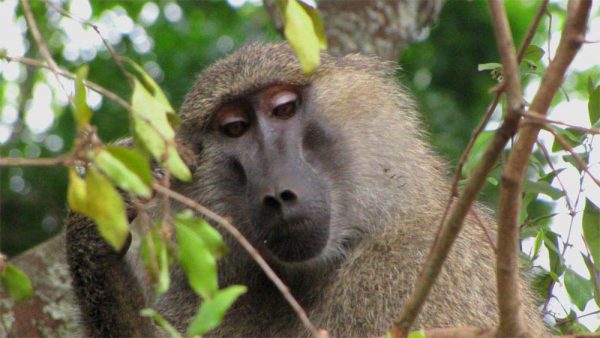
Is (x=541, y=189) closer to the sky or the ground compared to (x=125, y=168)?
closer to the ground

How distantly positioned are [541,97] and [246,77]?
195cm

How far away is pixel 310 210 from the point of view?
10.9ft

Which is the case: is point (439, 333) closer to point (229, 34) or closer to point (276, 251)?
point (276, 251)

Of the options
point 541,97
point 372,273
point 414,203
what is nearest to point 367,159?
point 414,203

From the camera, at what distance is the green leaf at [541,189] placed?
3350mm

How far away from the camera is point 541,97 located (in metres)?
1.91

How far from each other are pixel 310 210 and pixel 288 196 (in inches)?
4.4

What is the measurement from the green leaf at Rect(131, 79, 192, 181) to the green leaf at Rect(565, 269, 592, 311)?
1819 mm

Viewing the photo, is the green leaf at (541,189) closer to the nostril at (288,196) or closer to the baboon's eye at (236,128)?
the nostril at (288,196)

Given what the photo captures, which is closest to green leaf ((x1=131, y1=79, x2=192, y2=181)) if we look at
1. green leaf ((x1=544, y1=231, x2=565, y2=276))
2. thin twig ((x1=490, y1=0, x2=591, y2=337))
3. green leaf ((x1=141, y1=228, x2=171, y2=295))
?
green leaf ((x1=141, y1=228, x2=171, y2=295))

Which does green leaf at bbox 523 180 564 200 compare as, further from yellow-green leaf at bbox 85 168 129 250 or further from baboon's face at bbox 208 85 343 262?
yellow-green leaf at bbox 85 168 129 250

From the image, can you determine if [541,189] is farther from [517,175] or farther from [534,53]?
[517,175]

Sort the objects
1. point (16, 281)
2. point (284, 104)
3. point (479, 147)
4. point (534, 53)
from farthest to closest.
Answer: point (284, 104), point (534, 53), point (479, 147), point (16, 281)

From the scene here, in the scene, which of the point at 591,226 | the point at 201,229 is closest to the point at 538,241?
the point at 591,226
